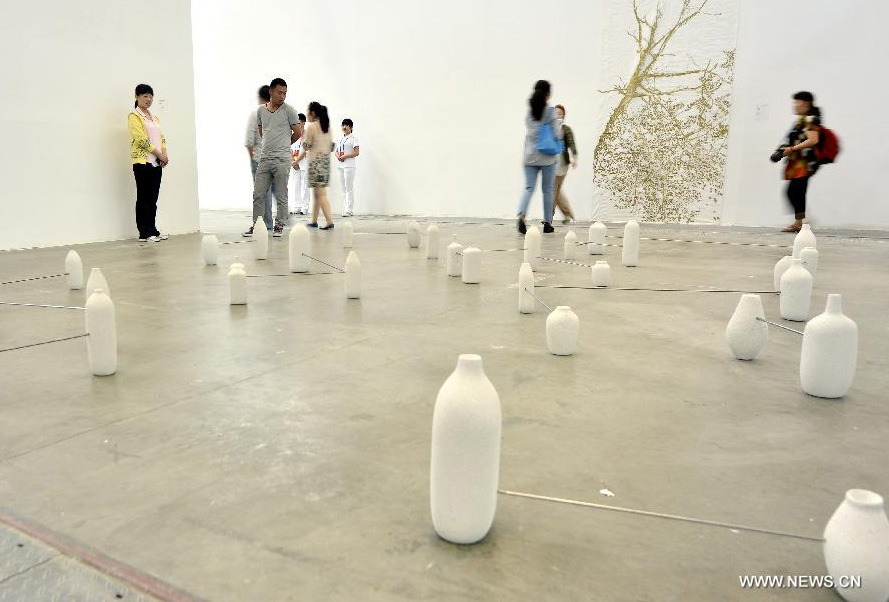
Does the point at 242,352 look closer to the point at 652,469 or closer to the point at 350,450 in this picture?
the point at 350,450

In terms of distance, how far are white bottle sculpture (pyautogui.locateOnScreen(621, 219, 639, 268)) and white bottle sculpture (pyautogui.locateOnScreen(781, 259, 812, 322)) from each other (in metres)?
2.69

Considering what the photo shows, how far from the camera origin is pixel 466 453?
1.87 metres

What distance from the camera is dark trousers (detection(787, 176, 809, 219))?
418 inches

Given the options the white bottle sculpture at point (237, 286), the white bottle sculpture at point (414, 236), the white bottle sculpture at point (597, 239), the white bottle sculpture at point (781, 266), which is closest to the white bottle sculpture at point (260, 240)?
the white bottle sculpture at point (414, 236)

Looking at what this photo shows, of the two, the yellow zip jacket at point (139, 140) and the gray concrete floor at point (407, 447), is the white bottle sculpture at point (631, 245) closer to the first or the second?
the gray concrete floor at point (407, 447)

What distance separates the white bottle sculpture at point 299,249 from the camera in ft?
21.6

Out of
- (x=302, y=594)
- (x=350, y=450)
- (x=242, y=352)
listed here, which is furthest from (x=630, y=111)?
(x=302, y=594)

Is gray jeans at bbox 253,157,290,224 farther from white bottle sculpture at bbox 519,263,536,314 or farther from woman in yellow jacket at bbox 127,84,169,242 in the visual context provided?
white bottle sculpture at bbox 519,263,536,314

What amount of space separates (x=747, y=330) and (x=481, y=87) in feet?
39.7

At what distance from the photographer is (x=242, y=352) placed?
152 inches

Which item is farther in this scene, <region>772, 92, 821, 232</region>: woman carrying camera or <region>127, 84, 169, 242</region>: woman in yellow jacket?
<region>772, 92, 821, 232</region>: woman carrying camera

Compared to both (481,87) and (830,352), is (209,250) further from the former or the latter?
(481,87)

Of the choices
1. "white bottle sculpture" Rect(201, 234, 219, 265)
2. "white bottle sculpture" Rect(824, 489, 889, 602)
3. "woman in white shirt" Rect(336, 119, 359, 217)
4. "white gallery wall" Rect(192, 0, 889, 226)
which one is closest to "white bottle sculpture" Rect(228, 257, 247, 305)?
"white bottle sculpture" Rect(201, 234, 219, 265)

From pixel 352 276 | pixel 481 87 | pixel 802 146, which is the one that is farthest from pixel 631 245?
pixel 481 87
